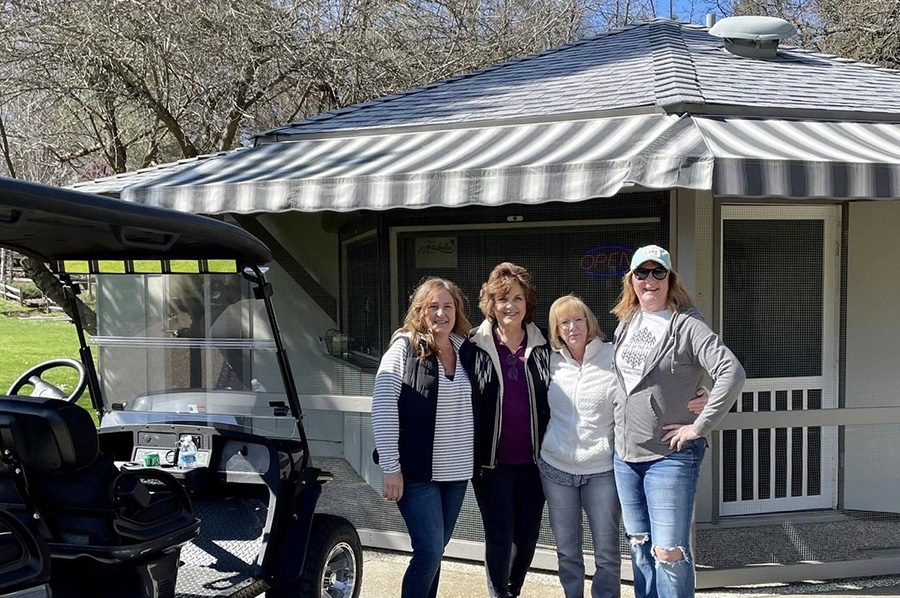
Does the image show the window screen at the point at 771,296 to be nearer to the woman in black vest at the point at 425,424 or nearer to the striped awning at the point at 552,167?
the striped awning at the point at 552,167

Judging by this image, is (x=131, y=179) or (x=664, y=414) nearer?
(x=664, y=414)

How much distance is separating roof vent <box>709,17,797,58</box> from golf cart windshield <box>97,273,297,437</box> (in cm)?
475

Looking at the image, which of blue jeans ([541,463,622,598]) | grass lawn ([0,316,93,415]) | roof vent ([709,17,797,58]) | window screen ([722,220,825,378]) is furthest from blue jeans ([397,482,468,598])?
grass lawn ([0,316,93,415])

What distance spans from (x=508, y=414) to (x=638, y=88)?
273 centimetres

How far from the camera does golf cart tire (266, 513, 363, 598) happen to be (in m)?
3.73

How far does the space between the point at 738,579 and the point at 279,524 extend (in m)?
2.52

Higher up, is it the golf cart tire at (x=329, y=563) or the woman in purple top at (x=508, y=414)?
the woman in purple top at (x=508, y=414)

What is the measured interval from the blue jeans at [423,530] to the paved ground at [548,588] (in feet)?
3.32

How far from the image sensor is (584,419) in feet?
12.4

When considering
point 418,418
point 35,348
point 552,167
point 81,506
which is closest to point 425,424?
point 418,418

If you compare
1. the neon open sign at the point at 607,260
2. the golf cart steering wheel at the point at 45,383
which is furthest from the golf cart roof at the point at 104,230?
the neon open sign at the point at 607,260

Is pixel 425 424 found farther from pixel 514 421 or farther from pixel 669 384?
pixel 669 384

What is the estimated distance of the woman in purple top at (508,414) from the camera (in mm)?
3801

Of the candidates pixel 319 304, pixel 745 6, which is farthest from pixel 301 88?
pixel 745 6
